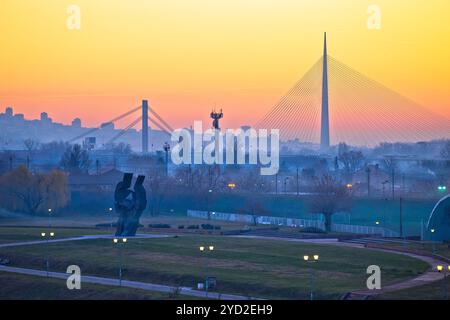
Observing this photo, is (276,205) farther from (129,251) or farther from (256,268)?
(256,268)

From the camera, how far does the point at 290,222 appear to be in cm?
6806

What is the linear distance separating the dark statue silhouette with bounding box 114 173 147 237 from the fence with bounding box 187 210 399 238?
45.1 feet

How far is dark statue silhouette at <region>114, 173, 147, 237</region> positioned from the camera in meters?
52.1

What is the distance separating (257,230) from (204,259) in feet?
50.0

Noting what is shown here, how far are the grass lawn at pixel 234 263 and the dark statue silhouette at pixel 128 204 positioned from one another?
72.2 inches

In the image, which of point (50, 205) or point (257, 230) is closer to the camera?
point (257, 230)

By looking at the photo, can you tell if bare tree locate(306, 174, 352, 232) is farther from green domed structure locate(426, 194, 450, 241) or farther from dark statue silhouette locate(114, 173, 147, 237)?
dark statue silhouette locate(114, 173, 147, 237)

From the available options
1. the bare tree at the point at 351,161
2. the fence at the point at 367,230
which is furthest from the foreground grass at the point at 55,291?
the bare tree at the point at 351,161

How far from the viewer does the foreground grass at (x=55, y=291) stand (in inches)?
1347

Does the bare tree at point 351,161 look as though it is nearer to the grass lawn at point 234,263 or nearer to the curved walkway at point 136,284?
the grass lawn at point 234,263

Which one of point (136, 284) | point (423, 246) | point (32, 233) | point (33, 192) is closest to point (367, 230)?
point (423, 246)

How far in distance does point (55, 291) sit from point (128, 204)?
630 inches

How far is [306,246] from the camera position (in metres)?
48.2
